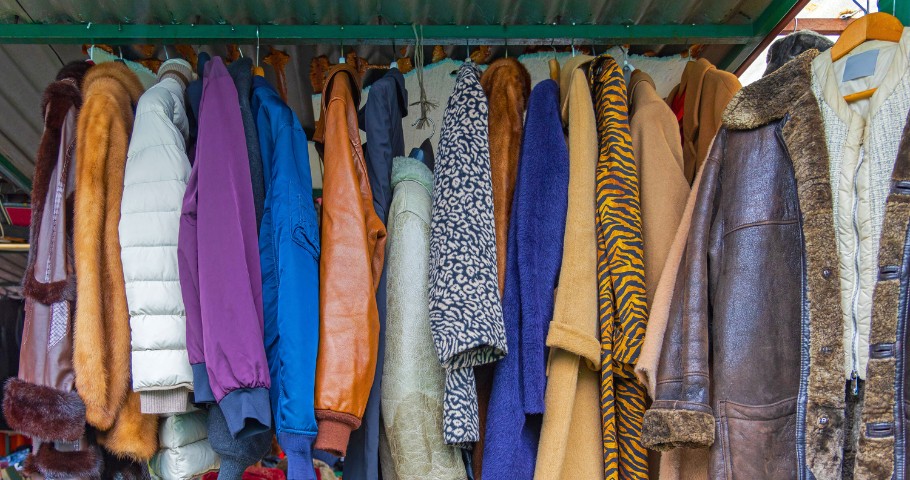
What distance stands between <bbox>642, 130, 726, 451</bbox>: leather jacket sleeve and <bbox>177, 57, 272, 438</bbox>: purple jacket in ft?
3.00

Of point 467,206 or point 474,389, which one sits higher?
point 467,206

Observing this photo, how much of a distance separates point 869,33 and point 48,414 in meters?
2.14

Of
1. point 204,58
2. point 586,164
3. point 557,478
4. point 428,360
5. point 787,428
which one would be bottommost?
point 557,478

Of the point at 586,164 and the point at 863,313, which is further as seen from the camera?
the point at 586,164

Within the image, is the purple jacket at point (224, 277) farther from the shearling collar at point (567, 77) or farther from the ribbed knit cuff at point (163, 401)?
the shearling collar at point (567, 77)

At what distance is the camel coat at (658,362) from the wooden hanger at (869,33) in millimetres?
512

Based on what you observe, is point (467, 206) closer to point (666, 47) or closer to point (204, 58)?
point (204, 58)

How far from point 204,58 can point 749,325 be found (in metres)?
1.66

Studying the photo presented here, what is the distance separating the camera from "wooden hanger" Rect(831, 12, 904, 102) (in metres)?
1.45

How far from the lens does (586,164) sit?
5.70ft

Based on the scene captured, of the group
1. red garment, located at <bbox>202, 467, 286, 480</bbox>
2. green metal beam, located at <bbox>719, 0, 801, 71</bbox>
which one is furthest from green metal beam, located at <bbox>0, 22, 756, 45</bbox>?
red garment, located at <bbox>202, 467, 286, 480</bbox>

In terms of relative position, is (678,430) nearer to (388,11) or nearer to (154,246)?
(154,246)

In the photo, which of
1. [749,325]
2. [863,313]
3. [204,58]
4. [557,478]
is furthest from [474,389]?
[204,58]

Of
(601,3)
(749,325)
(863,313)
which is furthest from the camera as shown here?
(601,3)
